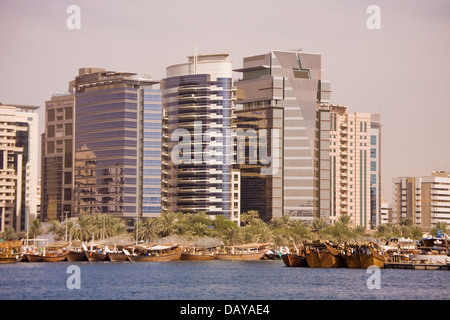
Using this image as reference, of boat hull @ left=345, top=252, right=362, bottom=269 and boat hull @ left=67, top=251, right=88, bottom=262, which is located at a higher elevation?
boat hull @ left=345, top=252, right=362, bottom=269

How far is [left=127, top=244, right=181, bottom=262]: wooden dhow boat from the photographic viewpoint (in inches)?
7288

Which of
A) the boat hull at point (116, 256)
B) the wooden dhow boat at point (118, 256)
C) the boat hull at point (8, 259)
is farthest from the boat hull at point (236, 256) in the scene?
the boat hull at point (8, 259)

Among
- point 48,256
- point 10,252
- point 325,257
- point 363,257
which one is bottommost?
point 48,256

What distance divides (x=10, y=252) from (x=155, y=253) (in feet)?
102

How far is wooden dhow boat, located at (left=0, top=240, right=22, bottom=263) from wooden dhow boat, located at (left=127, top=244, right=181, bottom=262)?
79.3 ft

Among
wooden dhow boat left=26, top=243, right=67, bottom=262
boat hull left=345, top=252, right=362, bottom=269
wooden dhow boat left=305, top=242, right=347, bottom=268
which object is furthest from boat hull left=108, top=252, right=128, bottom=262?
boat hull left=345, top=252, right=362, bottom=269

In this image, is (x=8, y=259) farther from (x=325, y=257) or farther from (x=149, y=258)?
(x=325, y=257)

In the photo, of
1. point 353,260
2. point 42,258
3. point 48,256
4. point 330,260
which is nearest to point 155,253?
point 48,256

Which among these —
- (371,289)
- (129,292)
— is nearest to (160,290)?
(129,292)

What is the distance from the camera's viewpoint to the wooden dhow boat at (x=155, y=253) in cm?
18512

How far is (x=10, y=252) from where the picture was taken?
180 metres

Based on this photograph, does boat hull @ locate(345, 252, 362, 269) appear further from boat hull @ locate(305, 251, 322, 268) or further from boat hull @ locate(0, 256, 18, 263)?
boat hull @ locate(0, 256, 18, 263)
